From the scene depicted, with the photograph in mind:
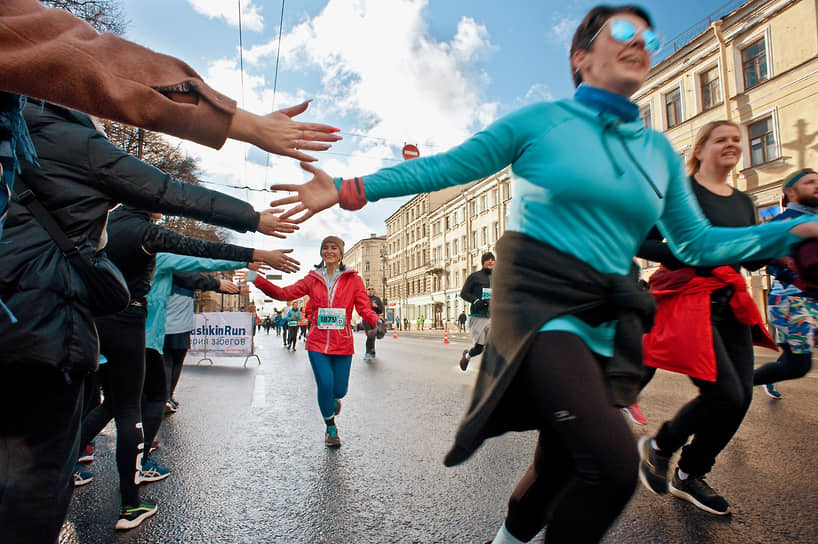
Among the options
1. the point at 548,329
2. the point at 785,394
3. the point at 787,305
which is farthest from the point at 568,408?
the point at 785,394

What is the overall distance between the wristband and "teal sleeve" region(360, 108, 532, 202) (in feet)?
0.07

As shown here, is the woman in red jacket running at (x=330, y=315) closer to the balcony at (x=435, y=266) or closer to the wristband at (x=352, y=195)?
the wristband at (x=352, y=195)

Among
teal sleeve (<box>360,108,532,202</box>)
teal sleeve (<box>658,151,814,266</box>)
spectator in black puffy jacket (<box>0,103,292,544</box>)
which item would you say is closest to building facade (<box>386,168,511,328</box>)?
teal sleeve (<box>658,151,814,266</box>)

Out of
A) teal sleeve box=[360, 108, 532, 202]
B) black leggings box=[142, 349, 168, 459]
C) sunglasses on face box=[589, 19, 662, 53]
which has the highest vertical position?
sunglasses on face box=[589, 19, 662, 53]

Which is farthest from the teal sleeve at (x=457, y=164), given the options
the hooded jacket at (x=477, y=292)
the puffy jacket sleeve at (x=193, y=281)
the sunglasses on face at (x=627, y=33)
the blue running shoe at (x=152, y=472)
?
the hooded jacket at (x=477, y=292)

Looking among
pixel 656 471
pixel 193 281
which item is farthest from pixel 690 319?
pixel 193 281

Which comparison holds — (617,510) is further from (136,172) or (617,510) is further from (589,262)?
(136,172)

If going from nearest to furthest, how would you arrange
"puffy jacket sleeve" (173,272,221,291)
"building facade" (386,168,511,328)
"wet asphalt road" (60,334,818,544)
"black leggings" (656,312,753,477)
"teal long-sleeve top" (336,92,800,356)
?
"teal long-sleeve top" (336,92,800,356), "wet asphalt road" (60,334,818,544), "black leggings" (656,312,753,477), "puffy jacket sleeve" (173,272,221,291), "building facade" (386,168,511,328)

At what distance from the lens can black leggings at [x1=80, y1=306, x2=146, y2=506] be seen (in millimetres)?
2895

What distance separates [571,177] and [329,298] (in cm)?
395

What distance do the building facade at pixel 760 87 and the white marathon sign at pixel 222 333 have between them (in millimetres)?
17649

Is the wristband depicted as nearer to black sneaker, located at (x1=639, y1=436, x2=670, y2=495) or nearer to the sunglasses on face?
the sunglasses on face

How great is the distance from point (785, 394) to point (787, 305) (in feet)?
9.52

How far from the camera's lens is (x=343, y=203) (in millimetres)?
1779
